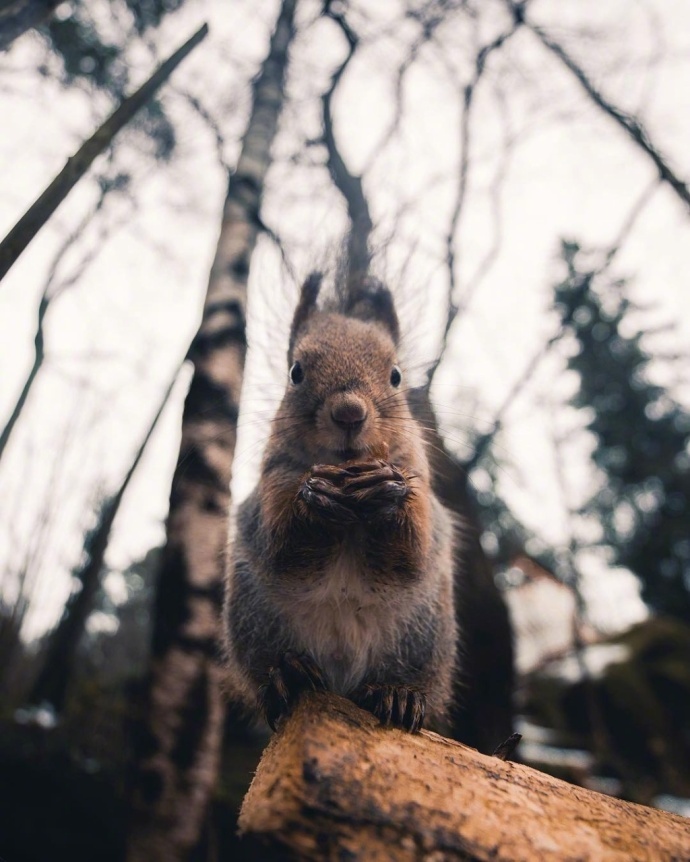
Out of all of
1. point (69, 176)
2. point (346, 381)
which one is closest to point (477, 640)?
point (346, 381)

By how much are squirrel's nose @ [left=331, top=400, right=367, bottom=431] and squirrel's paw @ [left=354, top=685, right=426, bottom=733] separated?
694 mm

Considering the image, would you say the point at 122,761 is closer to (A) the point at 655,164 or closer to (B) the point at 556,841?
(B) the point at 556,841

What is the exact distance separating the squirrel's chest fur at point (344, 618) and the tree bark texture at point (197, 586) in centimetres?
82

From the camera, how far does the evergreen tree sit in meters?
13.6

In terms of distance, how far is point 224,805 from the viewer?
3740 millimetres

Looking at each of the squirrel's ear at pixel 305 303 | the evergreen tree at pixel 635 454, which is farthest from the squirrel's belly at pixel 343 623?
the evergreen tree at pixel 635 454

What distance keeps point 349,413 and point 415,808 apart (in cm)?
86

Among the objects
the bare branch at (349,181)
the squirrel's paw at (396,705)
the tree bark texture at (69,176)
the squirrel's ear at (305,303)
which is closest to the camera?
the tree bark texture at (69,176)

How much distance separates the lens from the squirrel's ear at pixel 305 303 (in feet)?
6.07

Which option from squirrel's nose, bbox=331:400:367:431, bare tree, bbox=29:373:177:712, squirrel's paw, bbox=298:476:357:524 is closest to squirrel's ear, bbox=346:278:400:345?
squirrel's nose, bbox=331:400:367:431

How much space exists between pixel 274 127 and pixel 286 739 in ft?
12.4

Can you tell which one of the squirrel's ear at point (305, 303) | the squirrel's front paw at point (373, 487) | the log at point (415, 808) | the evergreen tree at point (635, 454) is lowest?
the log at point (415, 808)

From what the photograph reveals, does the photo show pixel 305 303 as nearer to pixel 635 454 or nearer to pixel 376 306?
pixel 376 306

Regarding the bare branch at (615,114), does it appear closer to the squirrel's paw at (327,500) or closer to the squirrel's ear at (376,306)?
the squirrel's ear at (376,306)
